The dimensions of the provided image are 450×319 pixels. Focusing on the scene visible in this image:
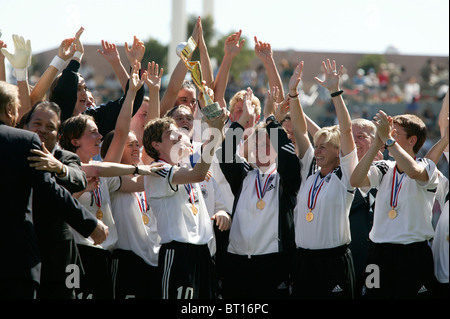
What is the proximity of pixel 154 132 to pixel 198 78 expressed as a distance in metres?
0.62

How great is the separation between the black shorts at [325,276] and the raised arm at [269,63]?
159 centimetres

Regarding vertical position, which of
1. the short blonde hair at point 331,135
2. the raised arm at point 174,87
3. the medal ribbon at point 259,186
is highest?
the raised arm at point 174,87

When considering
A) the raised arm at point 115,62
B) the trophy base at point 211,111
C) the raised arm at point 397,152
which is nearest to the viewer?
the trophy base at point 211,111

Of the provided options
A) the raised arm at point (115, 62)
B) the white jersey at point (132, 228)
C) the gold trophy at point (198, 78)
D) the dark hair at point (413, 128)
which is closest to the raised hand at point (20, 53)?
the raised arm at point (115, 62)

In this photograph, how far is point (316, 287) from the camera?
5.11m

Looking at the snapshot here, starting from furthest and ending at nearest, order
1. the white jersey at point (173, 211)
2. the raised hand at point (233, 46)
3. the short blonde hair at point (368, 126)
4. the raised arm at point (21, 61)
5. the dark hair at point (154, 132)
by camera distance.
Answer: the raised hand at point (233, 46) < the short blonde hair at point (368, 126) < the raised arm at point (21, 61) < the dark hair at point (154, 132) < the white jersey at point (173, 211)

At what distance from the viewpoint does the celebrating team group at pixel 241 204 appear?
4793 mm

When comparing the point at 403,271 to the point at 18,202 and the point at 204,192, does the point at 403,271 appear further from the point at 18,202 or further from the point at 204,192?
the point at 18,202

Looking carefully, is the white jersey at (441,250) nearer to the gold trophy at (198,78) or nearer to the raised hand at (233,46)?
the gold trophy at (198,78)

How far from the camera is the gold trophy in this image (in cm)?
461

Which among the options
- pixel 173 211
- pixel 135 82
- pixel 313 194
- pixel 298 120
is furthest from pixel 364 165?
pixel 135 82

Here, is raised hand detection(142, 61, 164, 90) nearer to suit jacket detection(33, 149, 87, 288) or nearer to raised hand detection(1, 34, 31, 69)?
raised hand detection(1, 34, 31, 69)

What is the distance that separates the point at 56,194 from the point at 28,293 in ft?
2.08
